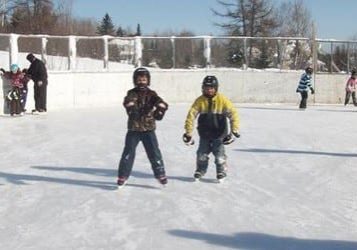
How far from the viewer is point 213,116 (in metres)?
6.86

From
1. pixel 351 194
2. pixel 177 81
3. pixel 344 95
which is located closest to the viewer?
pixel 351 194

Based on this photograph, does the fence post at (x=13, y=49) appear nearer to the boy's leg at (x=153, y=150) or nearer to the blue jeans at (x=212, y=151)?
the blue jeans at (x=212, y=151)

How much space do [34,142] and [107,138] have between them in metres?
1.30

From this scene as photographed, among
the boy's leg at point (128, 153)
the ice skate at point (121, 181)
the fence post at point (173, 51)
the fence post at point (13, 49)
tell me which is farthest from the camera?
the fence post at point (173, 51)

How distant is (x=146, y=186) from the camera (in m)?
6.80

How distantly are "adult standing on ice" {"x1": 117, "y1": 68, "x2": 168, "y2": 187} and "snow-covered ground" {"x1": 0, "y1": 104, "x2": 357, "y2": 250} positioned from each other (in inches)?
14.2

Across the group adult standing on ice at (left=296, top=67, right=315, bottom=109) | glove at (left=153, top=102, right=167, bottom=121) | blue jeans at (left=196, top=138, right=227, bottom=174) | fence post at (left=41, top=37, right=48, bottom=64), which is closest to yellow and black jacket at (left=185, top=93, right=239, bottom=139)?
blue jeans at (left=196, top=138, right=227, bottom=174)

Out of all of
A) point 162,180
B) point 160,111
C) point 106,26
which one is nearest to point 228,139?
point 162,180

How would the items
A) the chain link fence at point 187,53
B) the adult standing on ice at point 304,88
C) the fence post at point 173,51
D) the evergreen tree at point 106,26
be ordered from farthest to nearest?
the evergreen tree at point 106,26, the fence post at point 173,51, the adult standing on ice at point 304,88, the chain link fence at point 187,53

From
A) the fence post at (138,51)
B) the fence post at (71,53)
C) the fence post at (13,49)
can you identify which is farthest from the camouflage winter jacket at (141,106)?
the fence post at (138,51)

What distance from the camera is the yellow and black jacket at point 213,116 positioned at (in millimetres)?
6805

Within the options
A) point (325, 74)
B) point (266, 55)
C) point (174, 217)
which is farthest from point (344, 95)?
point (174, 217)

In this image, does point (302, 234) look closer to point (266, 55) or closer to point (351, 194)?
point (351, 194)

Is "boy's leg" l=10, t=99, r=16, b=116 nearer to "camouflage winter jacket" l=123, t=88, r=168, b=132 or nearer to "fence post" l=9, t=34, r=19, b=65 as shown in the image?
"fence post" l=9, t=34, r=19, b=65
